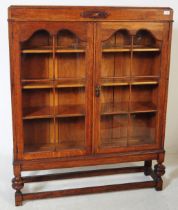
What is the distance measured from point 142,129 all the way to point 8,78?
1.20m

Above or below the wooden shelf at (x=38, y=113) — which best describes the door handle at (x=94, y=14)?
above

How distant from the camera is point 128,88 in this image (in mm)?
2359

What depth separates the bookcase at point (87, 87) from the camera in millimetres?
2113

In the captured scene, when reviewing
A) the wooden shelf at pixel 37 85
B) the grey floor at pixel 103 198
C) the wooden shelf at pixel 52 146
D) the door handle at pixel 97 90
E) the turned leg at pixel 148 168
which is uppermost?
the wooden shelf at pixel 37 85

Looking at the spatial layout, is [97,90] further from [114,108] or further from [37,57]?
[37,57]

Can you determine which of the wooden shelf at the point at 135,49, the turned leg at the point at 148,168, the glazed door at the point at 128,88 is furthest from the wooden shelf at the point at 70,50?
the turned leg at the point at 148,168

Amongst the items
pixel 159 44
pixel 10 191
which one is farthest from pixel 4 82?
pixel 159 44

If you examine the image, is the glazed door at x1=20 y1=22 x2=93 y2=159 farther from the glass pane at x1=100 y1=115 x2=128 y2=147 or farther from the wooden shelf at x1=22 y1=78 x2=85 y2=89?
the glass pane at x1=100 y1=115 x2=128 y2=147

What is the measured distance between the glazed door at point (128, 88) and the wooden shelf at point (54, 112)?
5.3 inches

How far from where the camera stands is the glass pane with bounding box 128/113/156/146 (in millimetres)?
2416

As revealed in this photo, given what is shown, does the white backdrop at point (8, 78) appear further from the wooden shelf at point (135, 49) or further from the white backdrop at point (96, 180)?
the wooden shelf at point (135, 49)

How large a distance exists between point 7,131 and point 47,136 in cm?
67

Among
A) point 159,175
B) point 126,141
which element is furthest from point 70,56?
point 159,175

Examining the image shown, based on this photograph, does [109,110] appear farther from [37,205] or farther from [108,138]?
[37,205]
